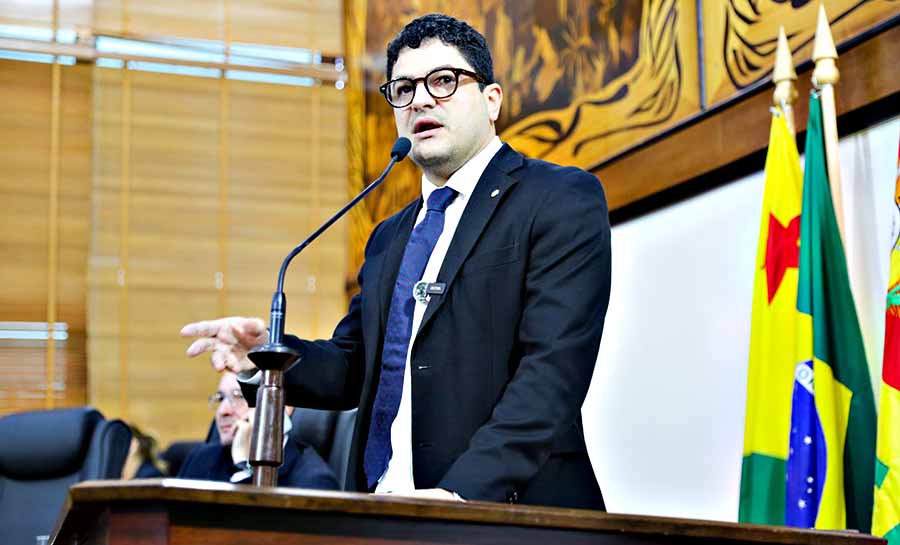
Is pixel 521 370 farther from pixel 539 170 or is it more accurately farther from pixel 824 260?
pixel 824 260

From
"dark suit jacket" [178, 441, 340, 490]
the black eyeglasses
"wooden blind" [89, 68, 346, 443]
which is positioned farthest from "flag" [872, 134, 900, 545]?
"wooden blind" [89, 68, 346, 443]

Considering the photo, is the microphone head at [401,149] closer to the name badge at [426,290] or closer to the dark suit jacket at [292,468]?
the name badge at [426,290]

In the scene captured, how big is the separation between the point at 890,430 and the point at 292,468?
88.7 inches

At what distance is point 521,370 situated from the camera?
181 cm

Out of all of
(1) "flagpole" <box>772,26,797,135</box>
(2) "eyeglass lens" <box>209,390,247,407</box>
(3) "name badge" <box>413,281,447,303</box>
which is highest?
(1) "flagpole" <box>772,26,797,135</box>

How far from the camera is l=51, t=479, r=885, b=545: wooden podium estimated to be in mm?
1210

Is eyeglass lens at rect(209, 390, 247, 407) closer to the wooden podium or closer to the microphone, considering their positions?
the microphone

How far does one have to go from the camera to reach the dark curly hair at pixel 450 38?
2131mm

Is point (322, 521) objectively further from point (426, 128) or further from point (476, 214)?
point (426, 128)

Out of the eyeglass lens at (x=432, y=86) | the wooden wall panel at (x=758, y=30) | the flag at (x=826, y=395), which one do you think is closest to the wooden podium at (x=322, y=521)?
the eyeglass lens at (x=432, y=86)

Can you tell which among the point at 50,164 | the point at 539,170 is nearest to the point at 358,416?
the point at 539,170

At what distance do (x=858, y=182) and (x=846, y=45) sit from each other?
0.37m

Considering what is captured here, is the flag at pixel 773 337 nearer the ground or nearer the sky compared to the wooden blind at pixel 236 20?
nearer the ground

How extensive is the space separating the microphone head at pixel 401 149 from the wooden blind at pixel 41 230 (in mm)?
6099
